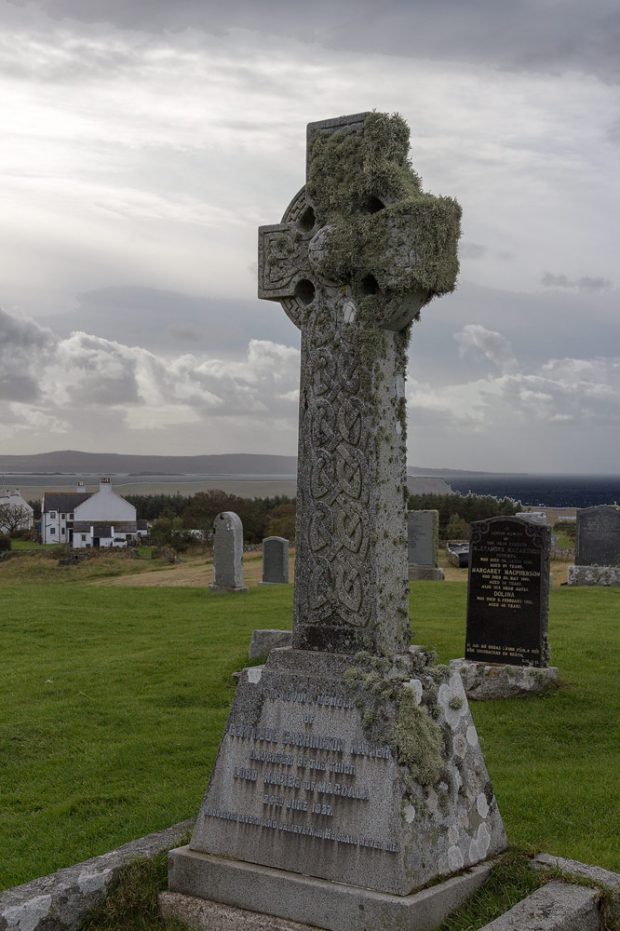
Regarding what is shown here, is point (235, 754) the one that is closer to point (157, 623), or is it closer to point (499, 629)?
point (499, 629)

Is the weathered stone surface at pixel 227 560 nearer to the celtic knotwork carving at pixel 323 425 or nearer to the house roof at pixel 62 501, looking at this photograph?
the celtic knotwork carving at pixel 323 425

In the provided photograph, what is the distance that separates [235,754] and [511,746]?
4798 millimetres

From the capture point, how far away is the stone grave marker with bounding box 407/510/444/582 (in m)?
22.1

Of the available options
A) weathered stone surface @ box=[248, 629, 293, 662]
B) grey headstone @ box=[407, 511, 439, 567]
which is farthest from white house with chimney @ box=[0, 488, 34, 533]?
weathered stone surface @ box=[248, 629, 293, 662]

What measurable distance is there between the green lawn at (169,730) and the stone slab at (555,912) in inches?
37.0

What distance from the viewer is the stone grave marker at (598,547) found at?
20672 millimetres

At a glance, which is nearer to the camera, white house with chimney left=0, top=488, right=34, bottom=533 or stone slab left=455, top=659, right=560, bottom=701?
stone slab left=455, top=659, right=560, bottom=701

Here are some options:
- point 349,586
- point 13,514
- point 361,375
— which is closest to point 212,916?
point 349,586

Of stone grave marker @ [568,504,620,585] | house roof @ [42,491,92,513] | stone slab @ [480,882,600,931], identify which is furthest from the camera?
house roof @ [42,491,92,513]

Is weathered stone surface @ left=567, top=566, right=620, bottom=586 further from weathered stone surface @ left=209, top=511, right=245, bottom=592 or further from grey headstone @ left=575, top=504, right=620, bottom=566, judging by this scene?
weathered stone surface @ left=209, top=511, right=245, bottom=592

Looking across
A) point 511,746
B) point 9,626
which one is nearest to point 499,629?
point 511,746

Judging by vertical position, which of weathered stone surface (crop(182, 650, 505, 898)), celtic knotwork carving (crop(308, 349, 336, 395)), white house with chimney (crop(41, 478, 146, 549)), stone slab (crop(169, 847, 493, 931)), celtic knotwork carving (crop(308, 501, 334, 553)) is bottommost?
white house with chimney (crop(41, 478, 146, 549))

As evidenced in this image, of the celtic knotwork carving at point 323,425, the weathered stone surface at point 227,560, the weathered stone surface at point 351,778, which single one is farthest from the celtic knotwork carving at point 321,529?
the weathered stone surface at point 227,560

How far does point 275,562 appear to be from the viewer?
22.9 m
